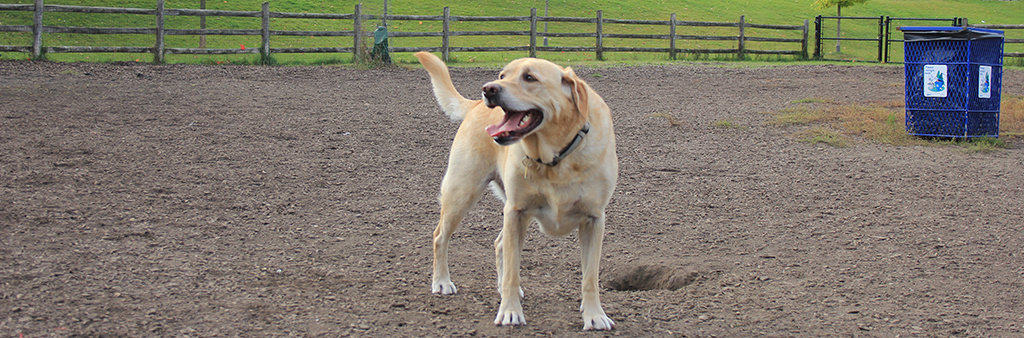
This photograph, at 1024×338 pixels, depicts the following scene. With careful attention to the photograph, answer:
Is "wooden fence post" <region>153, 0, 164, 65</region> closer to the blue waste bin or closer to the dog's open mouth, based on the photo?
the blue waste bin

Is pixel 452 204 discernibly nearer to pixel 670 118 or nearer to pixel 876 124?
pixel 670 118

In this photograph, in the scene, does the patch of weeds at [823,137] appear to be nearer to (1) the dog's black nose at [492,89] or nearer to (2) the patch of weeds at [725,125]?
(2) the patch of weeds at [725,125]

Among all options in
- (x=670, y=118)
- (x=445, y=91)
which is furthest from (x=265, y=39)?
(x=445, y=91)

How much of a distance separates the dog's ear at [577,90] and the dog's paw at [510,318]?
0.97m

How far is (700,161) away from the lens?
7254 millimetres

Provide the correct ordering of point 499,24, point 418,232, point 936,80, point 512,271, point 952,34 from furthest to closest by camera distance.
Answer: point 499,24 → point 936,80 → point 952,34 → point 418,232 → point 512,271

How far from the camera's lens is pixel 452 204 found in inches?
148

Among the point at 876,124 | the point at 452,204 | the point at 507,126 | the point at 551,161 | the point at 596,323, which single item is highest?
the point at 876,124

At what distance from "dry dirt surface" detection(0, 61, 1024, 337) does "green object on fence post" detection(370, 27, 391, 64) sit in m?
6.46

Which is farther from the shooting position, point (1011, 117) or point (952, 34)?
point (1011, 117)

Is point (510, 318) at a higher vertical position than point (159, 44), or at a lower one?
lower

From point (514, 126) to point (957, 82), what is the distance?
702 centimetres

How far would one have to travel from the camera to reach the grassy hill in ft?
75.3

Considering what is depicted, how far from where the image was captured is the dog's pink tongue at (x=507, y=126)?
121 inches
